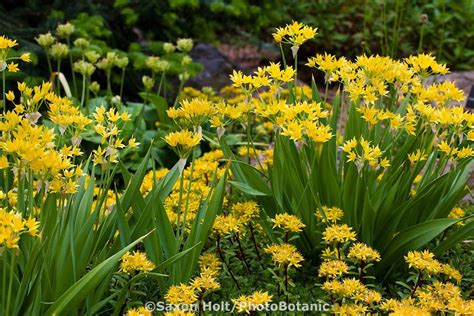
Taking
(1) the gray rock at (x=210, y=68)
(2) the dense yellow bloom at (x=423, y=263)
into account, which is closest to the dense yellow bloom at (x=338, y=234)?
(2) the dense yellow bloom at (x=423, y=263)

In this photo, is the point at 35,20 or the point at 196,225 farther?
the point at 35,20

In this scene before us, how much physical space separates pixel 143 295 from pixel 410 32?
5524 millimetres

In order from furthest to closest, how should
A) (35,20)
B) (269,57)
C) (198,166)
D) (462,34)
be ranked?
(269,57)
(462,34)
(35,20)
(198,166)

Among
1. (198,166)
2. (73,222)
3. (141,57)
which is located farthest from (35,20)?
(73,222)

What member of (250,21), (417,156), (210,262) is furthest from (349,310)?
(250,21)

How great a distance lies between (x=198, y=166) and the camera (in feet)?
9.69

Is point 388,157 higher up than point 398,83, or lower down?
lower down

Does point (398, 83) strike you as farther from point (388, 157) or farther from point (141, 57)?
point (141, 57)

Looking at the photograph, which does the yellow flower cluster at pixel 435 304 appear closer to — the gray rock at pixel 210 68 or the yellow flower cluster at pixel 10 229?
the yellow flower cluster at pixel 10 229

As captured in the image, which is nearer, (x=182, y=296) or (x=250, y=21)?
(x=182, y=296)

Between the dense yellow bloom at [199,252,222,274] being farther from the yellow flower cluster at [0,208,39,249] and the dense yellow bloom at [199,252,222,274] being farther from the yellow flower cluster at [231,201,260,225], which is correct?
the yellow flower cluster at [0,208,39,249]

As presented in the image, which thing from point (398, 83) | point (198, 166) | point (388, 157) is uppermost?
point (398, 83)

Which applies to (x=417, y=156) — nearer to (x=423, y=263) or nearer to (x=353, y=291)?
(x=423, y=263)

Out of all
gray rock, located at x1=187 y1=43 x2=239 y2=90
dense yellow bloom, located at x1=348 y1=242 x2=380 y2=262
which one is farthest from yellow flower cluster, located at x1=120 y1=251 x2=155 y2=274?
gray rock, located at x1=187 y1=43 x2=239 y2=90
